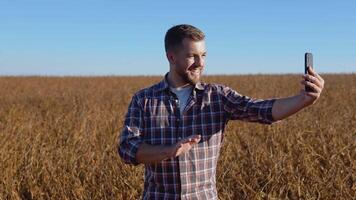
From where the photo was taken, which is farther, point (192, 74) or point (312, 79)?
point (192, 74)

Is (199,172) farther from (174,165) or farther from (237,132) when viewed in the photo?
(237,132)

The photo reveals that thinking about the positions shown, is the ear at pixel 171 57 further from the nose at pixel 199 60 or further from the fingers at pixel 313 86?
the fingers at pixel 313 86

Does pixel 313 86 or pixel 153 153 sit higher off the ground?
pixel 313 86

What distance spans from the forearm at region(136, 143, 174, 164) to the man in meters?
0.03

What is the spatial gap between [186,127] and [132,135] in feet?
0.77

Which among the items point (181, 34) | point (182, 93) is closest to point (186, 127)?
point (182, 93)

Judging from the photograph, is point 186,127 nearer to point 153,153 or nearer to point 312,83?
point 153,153

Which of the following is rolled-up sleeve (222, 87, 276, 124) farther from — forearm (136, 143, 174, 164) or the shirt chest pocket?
forearm (136, 143, 174, 164)

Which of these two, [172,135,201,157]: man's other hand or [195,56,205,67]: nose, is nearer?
[172,135,201,157]: man's other hand

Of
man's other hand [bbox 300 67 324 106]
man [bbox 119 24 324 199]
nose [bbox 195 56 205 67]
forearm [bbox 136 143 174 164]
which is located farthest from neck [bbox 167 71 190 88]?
man's other hand [bbox 300 67 324 106]

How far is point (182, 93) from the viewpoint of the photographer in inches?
82.5

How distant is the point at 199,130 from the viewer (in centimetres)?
209

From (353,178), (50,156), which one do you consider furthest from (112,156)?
(353,178)

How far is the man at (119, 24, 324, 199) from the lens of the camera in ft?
6.54
